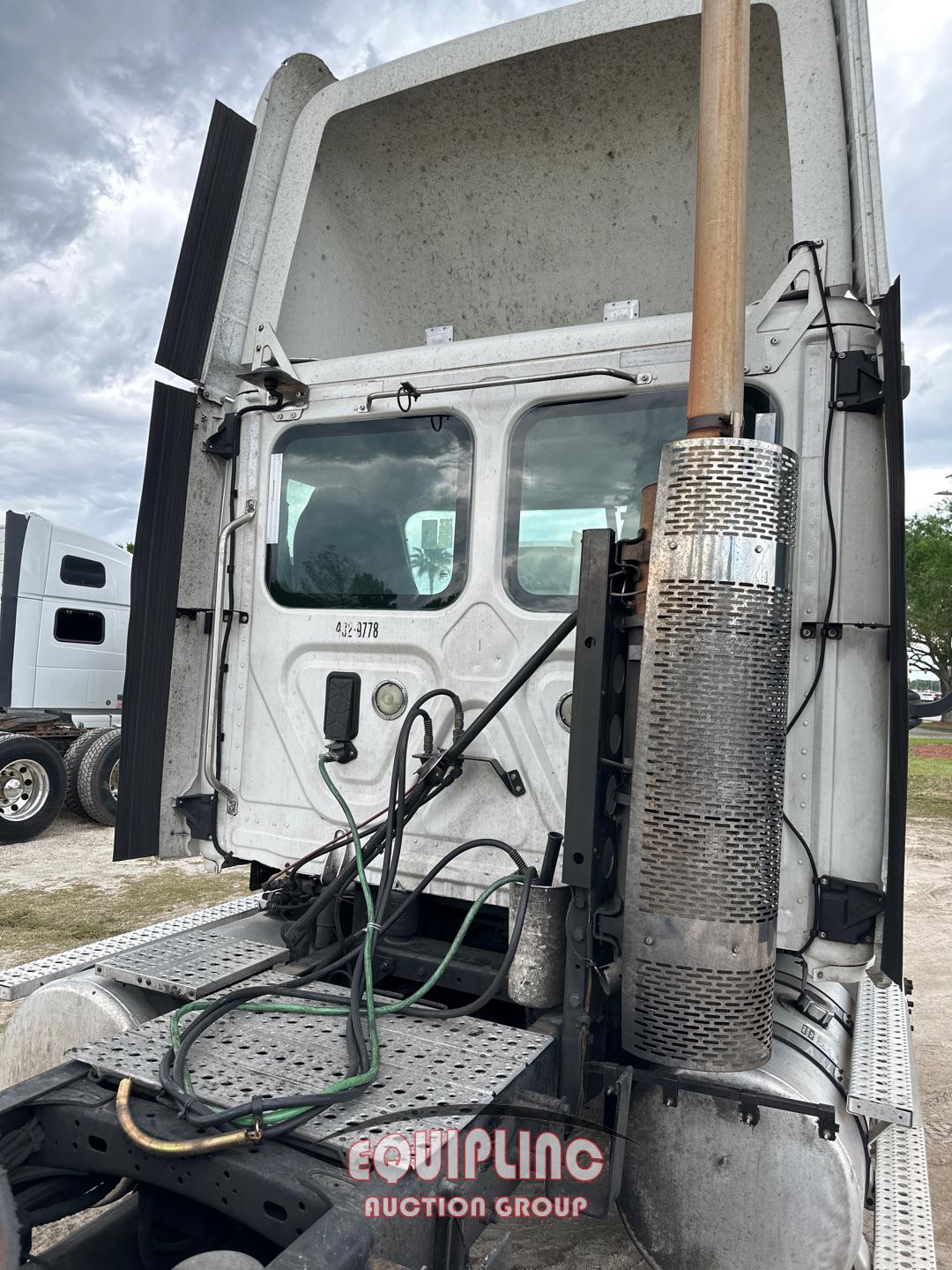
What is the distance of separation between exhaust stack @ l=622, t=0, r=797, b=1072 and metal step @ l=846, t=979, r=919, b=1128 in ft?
1.54

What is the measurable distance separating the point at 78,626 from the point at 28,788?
2.09 meters

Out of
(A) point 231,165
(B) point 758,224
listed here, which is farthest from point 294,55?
(B) point 758,224

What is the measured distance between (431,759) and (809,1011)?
1401 mm

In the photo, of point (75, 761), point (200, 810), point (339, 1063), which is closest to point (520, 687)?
point (339, 1063)

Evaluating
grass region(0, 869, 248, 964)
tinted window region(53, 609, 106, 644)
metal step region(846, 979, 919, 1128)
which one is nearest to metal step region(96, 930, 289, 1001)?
metal step region(846, 979, 919, 1128)

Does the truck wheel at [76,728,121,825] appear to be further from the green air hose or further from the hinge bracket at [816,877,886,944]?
the hinge bracket at [816,877,886,944]

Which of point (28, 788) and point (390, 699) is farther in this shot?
point (28, 788)

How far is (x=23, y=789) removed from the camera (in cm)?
932

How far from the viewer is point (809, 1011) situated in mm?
2941

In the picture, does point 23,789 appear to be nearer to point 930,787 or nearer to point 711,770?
point 711,770

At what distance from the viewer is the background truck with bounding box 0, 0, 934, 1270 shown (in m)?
2.23

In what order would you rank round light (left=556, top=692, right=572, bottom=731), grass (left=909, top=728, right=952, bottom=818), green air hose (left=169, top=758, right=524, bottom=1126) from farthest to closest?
grass (left=909, top=728, right=952, bottom=818), round light (left=556, top=692, right=572, bottom=731), green air hose (left=169, top=758, right=524, bottom=1126)

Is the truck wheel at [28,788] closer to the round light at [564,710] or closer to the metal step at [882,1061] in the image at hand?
the round light at [564,710]

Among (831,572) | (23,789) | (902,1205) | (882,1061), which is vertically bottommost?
(902,1205)
